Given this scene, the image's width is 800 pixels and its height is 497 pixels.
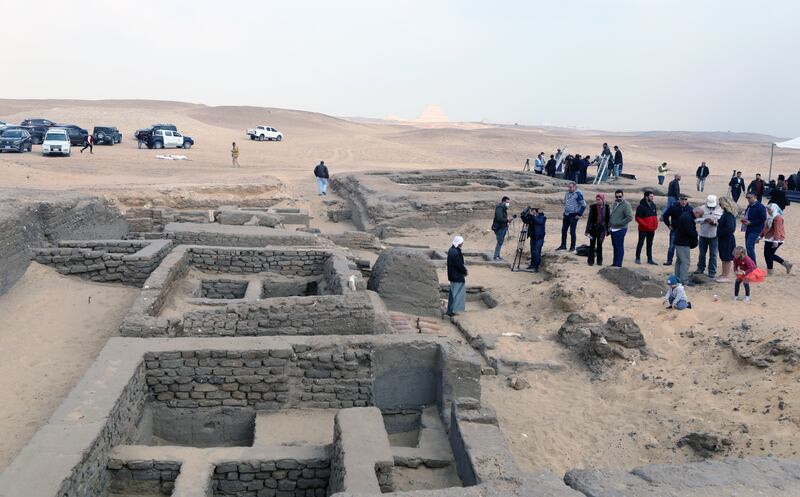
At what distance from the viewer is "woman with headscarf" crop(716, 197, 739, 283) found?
32.6ft

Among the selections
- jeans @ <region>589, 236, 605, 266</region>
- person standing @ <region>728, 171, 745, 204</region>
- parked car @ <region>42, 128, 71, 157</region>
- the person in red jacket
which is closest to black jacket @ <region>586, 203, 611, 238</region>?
jeans @ <region>589, 236, 605, 266</region>

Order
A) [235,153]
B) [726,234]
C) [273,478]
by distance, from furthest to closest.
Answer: [235,153]
[726,234]
[273,478]

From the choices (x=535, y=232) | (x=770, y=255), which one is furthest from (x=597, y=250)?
(x=770, y=255)

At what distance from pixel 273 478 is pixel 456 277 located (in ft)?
18.0

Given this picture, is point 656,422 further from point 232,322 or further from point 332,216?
point 332,216

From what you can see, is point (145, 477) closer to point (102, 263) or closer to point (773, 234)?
point (102, 263)

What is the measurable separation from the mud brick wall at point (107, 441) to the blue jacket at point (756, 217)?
29.7 ft

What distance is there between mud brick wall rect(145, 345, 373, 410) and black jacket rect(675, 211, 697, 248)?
228 inches

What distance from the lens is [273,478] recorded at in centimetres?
534

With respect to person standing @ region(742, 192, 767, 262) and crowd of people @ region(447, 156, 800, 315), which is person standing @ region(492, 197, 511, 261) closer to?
crowd of people @ region(447, 156, 800, 315)

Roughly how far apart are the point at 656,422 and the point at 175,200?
44.6ft

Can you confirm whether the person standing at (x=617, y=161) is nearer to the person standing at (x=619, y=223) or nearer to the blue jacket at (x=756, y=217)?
the person standing at (x=619, y=223)

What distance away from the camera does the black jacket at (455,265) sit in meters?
10.1

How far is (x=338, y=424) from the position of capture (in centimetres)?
534
